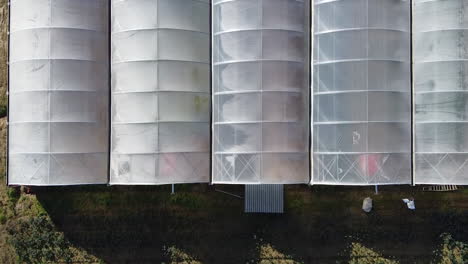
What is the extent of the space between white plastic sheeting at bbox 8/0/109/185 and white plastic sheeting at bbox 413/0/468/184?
426 inches

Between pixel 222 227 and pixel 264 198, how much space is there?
1.90 m

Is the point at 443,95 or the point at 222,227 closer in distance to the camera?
the point at 443,95

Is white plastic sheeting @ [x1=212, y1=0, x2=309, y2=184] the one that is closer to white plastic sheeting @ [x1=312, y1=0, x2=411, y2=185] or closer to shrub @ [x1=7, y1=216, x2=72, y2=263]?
white plastic sheeting @ [x1=312, y1=0, x2=411, y2=185]

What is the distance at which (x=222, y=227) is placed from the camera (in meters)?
14.3

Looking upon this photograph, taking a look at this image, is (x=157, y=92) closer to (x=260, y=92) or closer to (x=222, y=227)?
(x=260, y=92)

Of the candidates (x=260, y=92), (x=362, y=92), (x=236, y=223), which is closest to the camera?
(x=362, y=92)

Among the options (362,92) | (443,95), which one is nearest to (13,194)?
(362,92)

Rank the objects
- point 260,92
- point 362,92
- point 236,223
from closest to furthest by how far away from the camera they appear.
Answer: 1. point 362,92
2. point 260,92
3. point 236,223

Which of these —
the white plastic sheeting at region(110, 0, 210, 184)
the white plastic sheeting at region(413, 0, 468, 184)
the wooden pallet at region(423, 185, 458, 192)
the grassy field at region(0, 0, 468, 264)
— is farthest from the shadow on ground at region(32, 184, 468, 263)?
the white plastic sheeting at region(413, 0, 468, 184)

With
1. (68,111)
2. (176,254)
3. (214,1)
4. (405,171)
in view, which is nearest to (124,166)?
(68,111)

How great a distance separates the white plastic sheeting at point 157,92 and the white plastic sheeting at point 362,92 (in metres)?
4.07

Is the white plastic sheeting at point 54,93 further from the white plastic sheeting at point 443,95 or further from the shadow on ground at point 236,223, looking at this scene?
the white plastic sheeting at point 443,95

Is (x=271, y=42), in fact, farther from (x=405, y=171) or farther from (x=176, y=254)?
(x=176, y=254)

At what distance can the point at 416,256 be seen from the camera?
556 inches
